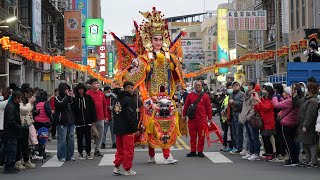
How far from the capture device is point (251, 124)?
1401 cm

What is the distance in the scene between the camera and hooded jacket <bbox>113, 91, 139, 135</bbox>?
11.4 meters

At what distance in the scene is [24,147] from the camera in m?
13.0

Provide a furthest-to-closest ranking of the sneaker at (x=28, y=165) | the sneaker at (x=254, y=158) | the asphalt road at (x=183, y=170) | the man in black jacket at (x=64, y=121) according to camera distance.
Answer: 1. the man in black jacket at (x=64, y=121)
2. the sneaker at (x=254, y=158)
3. the sneaker at (x=28, y=165)
4. the asphalt road at (x=183, y=170)

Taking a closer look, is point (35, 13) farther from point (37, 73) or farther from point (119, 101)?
point (119, 101)

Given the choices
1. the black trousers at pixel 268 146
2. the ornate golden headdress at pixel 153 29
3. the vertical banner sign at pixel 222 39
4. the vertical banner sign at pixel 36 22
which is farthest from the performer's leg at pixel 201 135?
the vertical banner sign at pixel 222 39

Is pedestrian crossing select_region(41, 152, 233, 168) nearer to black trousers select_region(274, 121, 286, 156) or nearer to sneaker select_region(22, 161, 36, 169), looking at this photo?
sneaker select_region(22, 161, 36, 169)

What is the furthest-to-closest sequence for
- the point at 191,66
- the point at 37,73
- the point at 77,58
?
the point at 191,66, the point at 77,58, the point at 37,73

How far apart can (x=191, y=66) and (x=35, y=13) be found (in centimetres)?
5016

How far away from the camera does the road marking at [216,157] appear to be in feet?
44.8

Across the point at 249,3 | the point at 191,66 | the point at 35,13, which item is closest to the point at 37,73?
the point at 35,13

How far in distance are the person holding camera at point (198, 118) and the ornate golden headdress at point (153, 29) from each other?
1.37 metres

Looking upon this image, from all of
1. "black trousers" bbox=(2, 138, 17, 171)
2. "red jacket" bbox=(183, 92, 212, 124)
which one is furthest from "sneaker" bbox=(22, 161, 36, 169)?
"red jacket" bbox=(183, 92, 212, 124)

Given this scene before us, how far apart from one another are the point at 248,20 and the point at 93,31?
1862 cm

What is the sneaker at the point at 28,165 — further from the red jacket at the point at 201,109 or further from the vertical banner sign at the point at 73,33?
the vertical banner sign at the point at 73,33
